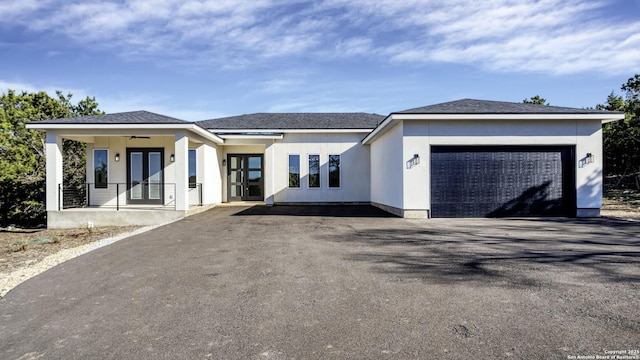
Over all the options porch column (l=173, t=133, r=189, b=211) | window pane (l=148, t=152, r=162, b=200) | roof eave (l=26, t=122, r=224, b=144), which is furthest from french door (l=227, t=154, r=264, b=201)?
roof eave (l=26, t=122, r=224, b=144)

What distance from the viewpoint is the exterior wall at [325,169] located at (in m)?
17.0

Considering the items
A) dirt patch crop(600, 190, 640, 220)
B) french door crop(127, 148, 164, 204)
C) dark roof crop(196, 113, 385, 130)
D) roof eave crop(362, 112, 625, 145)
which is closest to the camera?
roof eave crop(362, 112, 625, 145)

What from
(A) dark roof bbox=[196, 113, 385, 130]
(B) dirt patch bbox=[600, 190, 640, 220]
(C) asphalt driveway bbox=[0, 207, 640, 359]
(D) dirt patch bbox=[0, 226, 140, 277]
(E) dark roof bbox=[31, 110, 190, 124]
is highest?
(A) dark roof bbox=[196, 113, 385, 130]

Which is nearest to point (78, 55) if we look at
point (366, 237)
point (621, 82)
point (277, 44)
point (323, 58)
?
point (277, 44)

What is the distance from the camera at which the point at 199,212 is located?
44.5ft

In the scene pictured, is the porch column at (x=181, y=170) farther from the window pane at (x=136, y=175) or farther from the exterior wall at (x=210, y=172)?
the window pane at (x=136, y=175)

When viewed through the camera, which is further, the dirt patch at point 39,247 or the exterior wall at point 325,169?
the exterior wall at point 325,169

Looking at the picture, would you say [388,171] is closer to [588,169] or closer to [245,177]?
[588,169]

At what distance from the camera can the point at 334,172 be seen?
17.1 metres

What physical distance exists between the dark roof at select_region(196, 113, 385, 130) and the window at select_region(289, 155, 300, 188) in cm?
138

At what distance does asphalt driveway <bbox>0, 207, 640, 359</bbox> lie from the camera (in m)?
2.92

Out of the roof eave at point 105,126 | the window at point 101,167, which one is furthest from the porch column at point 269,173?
the window at point 101,167

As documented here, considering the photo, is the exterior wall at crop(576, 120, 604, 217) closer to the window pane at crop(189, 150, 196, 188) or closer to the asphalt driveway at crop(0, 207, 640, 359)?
the asphalt driveway at crop(0, 207, 640, 359)

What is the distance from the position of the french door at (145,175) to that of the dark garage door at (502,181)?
32.7 feet
